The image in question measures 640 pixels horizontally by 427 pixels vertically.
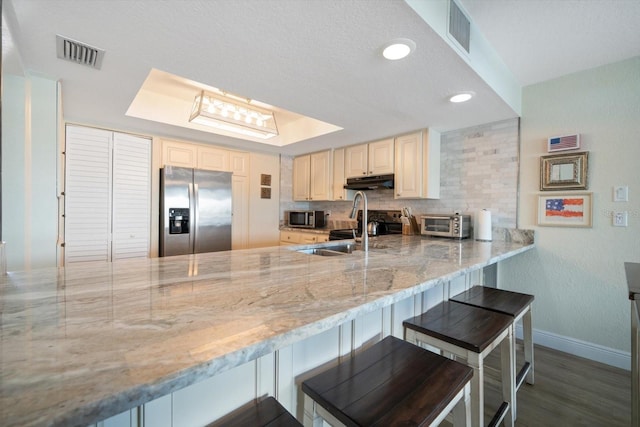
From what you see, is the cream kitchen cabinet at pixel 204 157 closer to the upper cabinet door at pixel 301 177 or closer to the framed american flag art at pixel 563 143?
the upper cabinet door at pixel 301 177

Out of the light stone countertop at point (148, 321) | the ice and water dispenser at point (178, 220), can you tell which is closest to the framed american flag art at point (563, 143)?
the light stone countertop at point (148, 321)

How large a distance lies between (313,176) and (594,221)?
3.29 m

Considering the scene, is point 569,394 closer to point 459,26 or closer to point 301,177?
point 459,26

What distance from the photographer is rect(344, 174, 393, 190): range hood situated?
11.2ft

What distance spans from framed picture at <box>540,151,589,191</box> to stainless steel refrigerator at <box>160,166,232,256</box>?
3.54 meters

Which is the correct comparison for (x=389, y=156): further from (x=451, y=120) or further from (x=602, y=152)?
(x=602, y=152)

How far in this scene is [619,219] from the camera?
2.15 m

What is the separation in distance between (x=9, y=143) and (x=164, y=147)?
1.65 metres

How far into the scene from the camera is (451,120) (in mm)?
2771

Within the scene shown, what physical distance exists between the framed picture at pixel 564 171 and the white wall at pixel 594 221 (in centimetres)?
5

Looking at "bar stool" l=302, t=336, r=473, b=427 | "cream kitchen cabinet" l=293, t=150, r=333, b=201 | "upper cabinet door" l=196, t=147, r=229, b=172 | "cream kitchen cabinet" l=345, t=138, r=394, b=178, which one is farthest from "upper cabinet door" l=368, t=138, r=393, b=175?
"bar stool" l=302, t=336, r=473, b=427

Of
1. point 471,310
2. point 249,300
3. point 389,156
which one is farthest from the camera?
point 389,156

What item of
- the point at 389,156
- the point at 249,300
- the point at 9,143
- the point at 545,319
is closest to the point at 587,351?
the point at 545,319

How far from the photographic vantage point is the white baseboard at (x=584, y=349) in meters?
2.13
